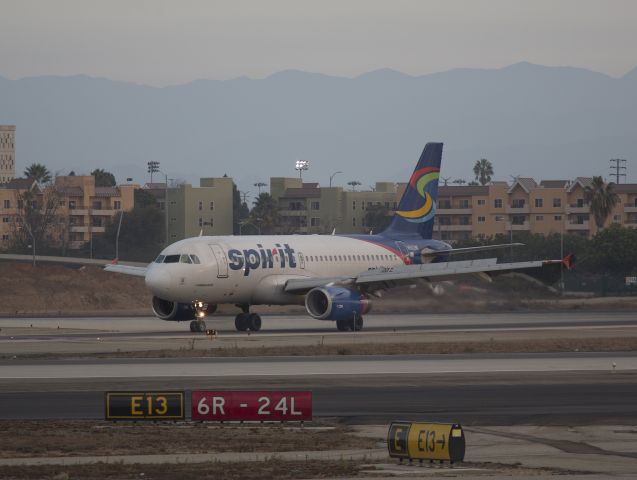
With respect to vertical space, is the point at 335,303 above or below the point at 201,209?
below

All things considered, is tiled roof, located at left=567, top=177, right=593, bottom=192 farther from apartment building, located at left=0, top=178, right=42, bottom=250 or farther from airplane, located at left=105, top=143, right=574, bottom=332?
airplane, located at left=105, top=143, right=574, bottom=332

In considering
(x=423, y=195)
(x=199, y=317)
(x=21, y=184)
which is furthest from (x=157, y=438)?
(x=21, y=184)

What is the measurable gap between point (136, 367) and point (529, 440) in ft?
58.7

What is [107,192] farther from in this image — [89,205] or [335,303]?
[335,303]

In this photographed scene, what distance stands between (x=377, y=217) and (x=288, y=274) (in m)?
114

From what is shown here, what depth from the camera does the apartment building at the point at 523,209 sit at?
155250 millimetres

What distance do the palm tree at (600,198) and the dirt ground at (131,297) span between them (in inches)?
2641

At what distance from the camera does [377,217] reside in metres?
171

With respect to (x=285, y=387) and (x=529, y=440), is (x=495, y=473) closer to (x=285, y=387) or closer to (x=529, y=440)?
(x=529, y=440)

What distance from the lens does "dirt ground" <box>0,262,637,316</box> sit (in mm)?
60094

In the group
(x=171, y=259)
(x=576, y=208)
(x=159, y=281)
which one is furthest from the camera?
(x=576, y=208)

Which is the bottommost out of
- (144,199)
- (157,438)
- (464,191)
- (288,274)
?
(157,438)

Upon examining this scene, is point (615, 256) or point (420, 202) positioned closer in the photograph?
point (420, 202)

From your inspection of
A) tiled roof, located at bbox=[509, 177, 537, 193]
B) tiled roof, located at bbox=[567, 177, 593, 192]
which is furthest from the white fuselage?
tiled roof, located at bbox=[509, 177, 537, 193]
